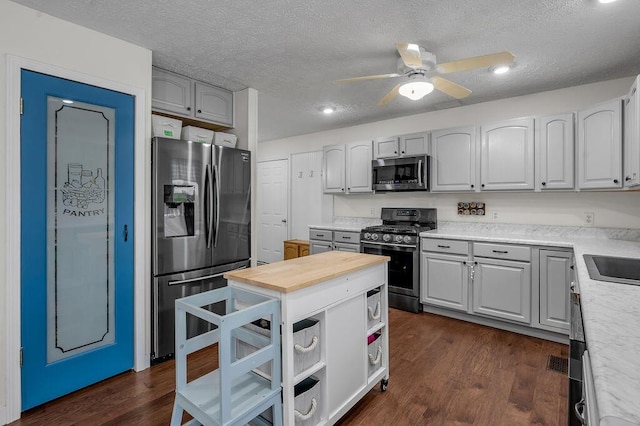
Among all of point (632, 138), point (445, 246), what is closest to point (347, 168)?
point (445, 246)

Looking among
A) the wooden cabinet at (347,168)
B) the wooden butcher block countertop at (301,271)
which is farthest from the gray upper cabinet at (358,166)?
the wooden butcher block countertop at (301,271)

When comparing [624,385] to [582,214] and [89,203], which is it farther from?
[582,214]

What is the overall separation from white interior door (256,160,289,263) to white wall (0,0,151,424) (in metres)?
3.61

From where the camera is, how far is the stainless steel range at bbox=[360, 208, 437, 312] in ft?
12.6

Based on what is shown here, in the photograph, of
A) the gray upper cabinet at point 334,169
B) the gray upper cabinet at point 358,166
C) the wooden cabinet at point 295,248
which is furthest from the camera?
the wooden cabinet at point 295,248

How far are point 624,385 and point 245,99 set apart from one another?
11.4ft

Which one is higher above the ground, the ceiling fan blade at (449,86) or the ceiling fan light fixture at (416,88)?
the ceiling fan blade at (449,86)

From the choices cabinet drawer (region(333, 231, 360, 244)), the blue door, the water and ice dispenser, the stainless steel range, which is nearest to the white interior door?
cabinet drawer (region(333, 231, 360, 244))

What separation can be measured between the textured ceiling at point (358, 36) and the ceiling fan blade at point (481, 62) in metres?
0.27

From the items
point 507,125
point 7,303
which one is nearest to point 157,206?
point 7,303

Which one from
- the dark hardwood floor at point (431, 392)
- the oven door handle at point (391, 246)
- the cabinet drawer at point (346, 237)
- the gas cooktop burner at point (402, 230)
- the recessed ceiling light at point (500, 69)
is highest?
the recessed ceiling light at point (500, 69)

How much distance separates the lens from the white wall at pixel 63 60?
6.48 feet

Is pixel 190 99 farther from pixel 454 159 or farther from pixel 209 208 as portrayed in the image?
pixel 454 159

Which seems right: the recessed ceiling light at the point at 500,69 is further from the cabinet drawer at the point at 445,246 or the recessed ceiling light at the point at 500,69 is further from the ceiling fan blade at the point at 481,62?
the cabinet drawer at the point at 445,246
